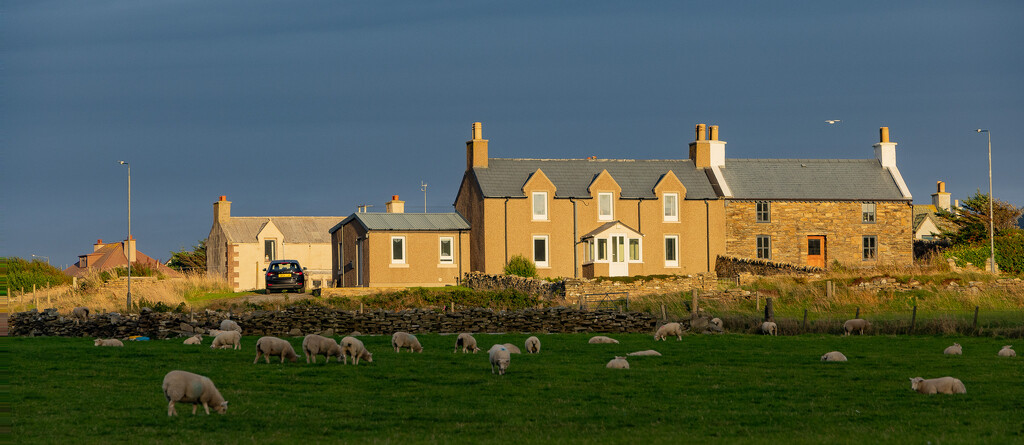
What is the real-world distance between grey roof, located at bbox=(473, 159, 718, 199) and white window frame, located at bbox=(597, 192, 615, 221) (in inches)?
32.3

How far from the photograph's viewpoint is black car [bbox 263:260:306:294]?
55156mm

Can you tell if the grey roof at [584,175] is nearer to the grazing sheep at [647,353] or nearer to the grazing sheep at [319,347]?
the grazing sheep at [647,353]

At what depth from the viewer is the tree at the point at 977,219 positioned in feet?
234

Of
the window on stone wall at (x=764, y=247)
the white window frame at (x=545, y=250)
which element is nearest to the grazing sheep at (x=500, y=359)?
the white window frame at (x=545, y=250)

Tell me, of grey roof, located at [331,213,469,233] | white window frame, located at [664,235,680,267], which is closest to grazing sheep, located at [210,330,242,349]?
grey roof, located at [331,213,469,233]

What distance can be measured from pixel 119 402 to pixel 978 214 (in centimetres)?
6918

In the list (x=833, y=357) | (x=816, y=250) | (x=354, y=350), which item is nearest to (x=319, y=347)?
(x=354, y=350)

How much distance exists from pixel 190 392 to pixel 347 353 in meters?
8.16

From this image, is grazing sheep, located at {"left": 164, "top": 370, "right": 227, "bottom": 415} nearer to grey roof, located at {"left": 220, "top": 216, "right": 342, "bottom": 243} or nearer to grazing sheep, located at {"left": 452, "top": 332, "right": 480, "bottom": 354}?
grazing sheep, located at {"left": 452, "top": 332, "right": 480, "bottom": 354}

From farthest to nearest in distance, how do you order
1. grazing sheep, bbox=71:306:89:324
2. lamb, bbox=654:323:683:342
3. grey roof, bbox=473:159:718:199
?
1. grey roof, bbox=473:159:718:199
2. grazing sheep, bbox=71:306:89:324
3. lamb, bbox=654:323:683:342

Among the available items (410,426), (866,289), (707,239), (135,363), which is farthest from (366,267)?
(410,426)

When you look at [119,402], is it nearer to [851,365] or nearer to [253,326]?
[851,365]

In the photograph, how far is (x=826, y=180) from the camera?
A: 6675cm

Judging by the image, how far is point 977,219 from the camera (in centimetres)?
7338
